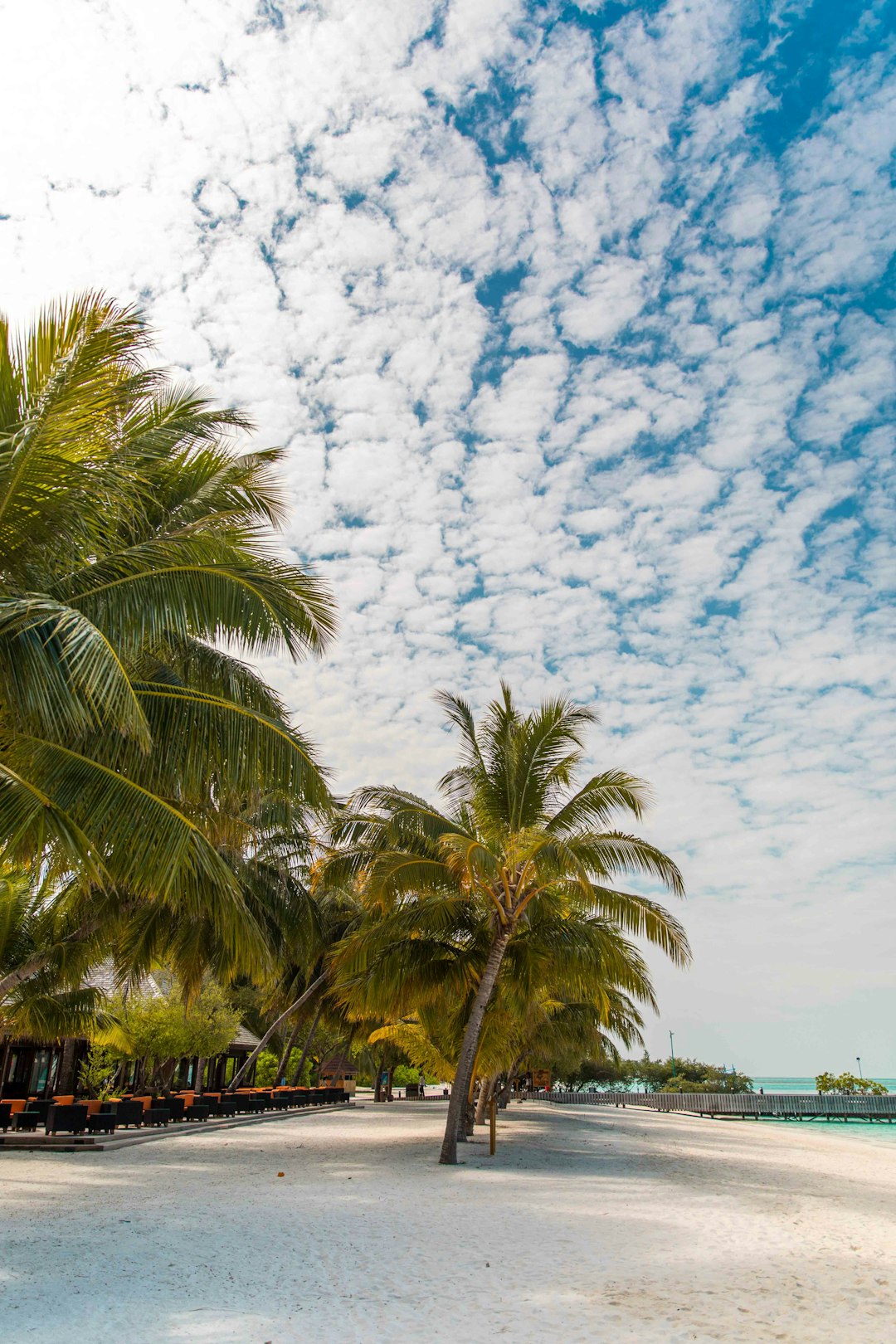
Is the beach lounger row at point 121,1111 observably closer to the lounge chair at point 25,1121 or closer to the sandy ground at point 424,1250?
the lounge chair at point 25,1121

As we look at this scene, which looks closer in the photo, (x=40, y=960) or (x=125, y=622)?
(x=125, y=622)

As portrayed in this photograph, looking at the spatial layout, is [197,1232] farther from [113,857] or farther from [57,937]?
[57,937]

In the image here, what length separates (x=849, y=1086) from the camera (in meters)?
44.4

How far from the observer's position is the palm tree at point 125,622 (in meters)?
6.00

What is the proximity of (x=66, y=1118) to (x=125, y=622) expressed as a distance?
1062 centimetres

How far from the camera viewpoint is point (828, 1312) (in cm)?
579

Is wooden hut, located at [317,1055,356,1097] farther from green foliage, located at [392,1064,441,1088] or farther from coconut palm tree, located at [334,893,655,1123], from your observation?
coconut palm tree, located at [334,893,655,1123]

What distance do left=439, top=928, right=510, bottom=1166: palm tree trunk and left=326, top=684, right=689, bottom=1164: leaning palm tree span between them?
0.06 ft

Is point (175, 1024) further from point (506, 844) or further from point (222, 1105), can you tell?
point (506, 844)

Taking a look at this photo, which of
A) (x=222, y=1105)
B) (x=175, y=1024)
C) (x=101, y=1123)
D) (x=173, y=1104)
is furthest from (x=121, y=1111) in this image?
(x=222, y=1105)

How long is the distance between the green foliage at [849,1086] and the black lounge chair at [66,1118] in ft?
128

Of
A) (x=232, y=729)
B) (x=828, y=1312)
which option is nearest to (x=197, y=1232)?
(x=232, y=729)

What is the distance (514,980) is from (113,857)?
25.7 ft

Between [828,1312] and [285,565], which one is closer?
[828,1312]
